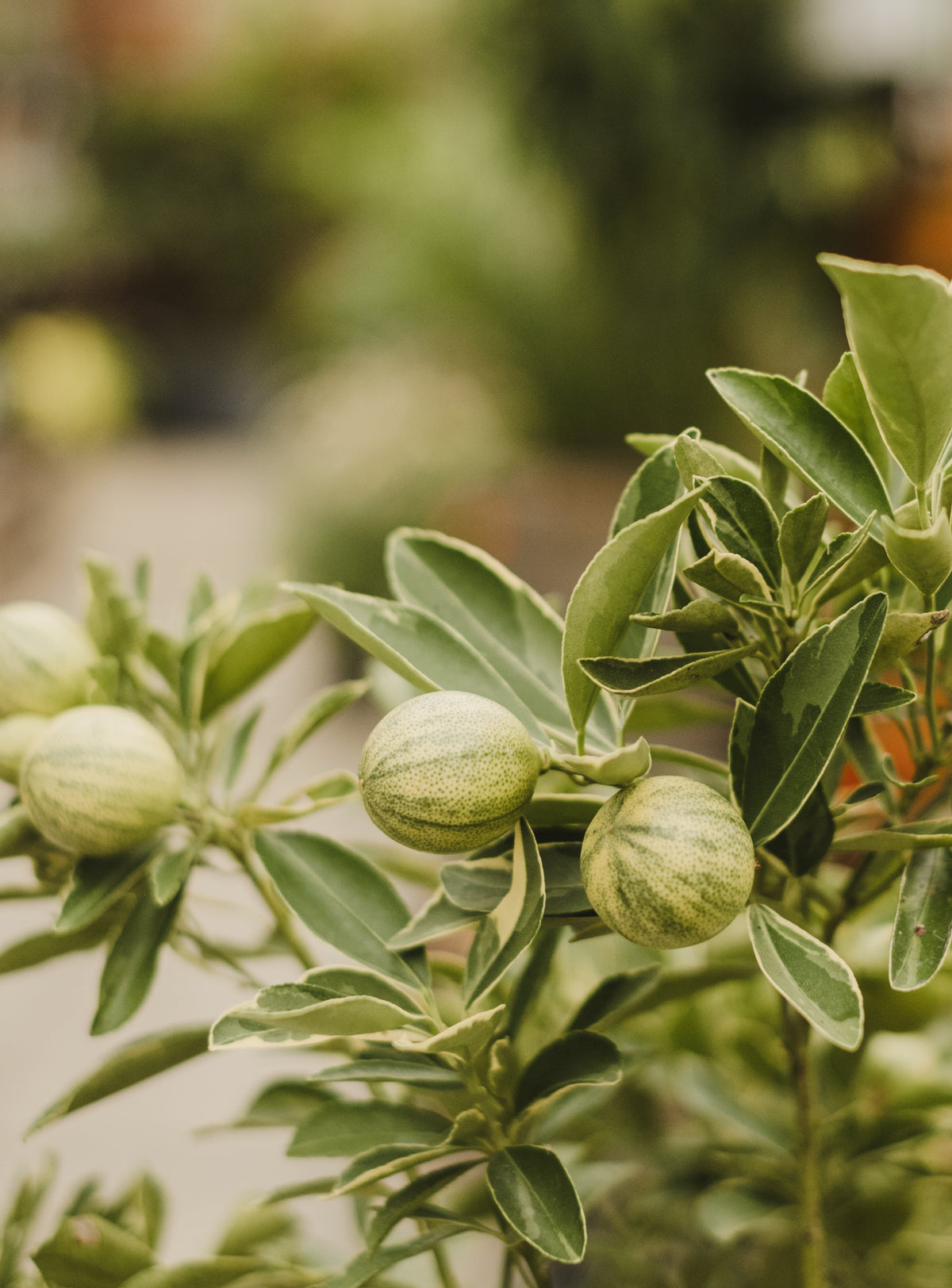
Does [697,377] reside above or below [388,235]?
below

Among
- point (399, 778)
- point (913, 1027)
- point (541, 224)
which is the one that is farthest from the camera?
point (541, 224)

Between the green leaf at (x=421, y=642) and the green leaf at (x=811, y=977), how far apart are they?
7cm

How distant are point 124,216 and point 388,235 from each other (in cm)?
141

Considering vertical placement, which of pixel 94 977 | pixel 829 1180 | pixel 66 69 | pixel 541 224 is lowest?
pixel 94 977

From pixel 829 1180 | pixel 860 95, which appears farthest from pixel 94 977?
pixel 860 95

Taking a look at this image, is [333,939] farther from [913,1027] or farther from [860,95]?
[860,95]

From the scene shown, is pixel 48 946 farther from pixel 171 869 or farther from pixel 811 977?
pixel 811 977

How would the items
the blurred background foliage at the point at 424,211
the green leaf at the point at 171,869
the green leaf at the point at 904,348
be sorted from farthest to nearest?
the blurred background foliage at the point at 424,211 < the green leaf at the point at 171,869 < the green leaf at the point at 904,348

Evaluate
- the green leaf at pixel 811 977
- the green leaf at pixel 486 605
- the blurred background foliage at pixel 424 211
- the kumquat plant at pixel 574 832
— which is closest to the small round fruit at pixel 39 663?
the kumquat plant at pixel 574 832

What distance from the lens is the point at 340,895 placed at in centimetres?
31

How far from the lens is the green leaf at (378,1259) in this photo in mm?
275

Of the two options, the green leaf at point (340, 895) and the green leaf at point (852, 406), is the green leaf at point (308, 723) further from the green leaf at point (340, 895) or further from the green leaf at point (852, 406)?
the green leaf at point (852, 406)

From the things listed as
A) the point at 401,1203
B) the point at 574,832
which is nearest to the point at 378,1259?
the point at 401,1203

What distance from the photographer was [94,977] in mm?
1571
